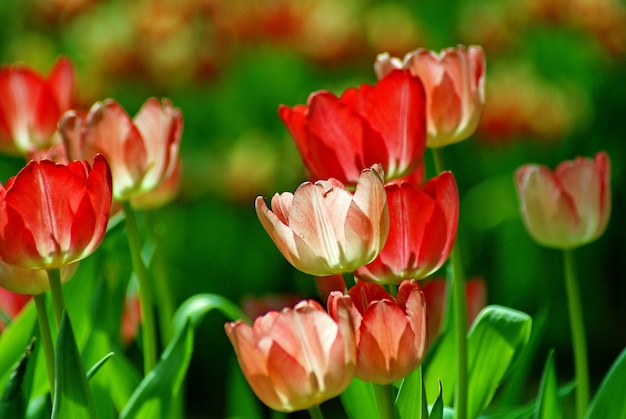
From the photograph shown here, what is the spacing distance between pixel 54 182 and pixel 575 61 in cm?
238

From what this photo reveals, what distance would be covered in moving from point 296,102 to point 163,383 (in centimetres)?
182

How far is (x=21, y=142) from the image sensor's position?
1226 millimetres

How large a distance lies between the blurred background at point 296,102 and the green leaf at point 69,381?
1388 millimetres

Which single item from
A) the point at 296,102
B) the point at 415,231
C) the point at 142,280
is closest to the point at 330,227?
the point at 415,231

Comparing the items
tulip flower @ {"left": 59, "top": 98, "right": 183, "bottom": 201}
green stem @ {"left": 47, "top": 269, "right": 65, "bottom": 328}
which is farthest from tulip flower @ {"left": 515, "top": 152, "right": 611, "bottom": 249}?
green stem @ {"left": 47, "top": 269, "right": 65, "bottom": 328}

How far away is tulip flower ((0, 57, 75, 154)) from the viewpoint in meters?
1.22

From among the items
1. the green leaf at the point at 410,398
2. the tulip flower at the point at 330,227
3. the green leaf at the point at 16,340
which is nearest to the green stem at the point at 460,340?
the green leaf at the point at 410,398

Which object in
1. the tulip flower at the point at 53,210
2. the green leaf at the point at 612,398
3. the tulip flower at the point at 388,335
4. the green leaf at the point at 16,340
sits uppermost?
the tulip flower at the point at 53,210

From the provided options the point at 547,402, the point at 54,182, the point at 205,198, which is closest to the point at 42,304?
the point at 54,182

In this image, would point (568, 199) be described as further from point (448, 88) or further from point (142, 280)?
point (142, 280)

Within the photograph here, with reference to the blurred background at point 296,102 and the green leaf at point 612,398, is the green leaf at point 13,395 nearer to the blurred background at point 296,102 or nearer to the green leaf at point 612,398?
the green leaf at point 612,398

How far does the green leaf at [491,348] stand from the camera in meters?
0.87

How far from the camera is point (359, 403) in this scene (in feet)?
2.86

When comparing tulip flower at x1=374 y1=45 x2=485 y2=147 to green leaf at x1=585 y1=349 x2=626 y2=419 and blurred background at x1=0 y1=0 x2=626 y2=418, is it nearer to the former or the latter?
green leaf at x1=585 y1=349 x2=626 y2=419
